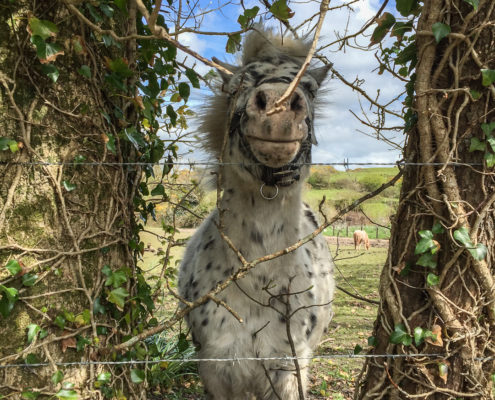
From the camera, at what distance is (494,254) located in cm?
212

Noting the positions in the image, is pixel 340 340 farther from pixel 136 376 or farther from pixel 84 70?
pixel 84 70

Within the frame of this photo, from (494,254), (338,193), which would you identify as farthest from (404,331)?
(338,193)

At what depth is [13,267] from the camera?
184 centimetres

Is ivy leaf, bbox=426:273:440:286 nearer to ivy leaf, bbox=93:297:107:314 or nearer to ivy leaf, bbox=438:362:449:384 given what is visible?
ivy leaf, bbox=438:362:449:384

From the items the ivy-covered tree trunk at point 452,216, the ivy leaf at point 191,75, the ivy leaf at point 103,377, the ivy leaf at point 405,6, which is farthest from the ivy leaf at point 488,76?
the ivy leaf at point 103,377

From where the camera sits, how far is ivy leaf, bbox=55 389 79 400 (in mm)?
1888

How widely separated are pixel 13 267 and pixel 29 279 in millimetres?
95

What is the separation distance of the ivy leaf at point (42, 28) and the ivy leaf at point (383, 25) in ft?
4.94

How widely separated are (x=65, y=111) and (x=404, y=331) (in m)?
1.91

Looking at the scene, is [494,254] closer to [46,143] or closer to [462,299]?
[462,299]

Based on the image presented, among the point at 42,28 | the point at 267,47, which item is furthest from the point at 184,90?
the point at 42,28

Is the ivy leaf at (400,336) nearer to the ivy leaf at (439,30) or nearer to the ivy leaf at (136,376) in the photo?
the ivy leaf at (136,376)

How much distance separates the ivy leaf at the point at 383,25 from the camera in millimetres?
2211

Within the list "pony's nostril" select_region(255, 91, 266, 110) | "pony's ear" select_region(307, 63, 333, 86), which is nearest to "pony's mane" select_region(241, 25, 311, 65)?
"pony's ear" select_region(307, 63, 333, 86)
